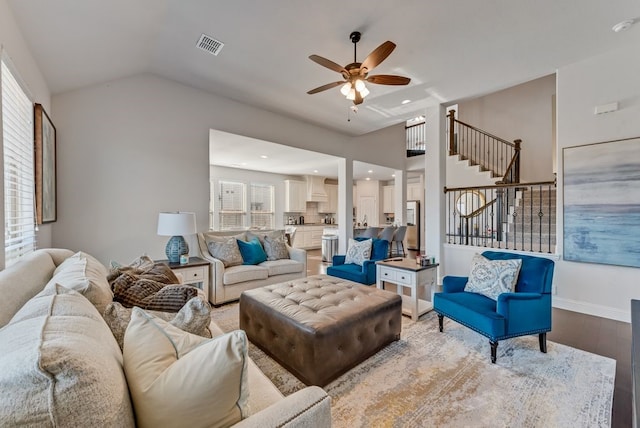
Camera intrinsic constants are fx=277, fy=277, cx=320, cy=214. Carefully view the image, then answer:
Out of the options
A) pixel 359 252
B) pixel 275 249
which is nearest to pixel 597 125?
pixel 359 252

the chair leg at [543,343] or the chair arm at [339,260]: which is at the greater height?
the chair arm at [339,260]

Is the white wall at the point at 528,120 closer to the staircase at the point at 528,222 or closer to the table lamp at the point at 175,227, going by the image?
the staircase at the point at 528,222

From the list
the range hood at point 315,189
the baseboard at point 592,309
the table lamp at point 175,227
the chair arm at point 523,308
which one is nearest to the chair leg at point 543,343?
the chair arm at point 523,308

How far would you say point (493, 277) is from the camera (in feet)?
8.72

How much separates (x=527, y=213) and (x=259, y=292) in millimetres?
5248

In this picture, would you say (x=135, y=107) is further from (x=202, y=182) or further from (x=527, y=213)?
(x=527, y=213)

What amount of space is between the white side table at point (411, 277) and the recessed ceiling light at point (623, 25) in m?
3.04

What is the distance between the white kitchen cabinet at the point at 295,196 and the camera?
8844 mm

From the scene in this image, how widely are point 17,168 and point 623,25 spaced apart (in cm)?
553

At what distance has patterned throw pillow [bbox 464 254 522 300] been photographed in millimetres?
2566

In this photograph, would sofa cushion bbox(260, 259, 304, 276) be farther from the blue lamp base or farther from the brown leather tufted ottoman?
the brown leather tufted ottoman

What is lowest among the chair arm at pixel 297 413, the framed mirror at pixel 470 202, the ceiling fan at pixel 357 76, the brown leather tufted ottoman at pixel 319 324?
the brown leather tufted ottoman at pixel 319 324

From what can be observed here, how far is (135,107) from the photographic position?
3.46 meters

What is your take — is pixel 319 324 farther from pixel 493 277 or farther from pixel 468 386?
pixel 493 277
